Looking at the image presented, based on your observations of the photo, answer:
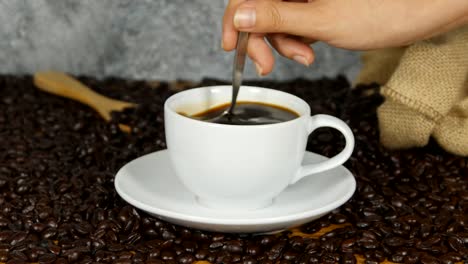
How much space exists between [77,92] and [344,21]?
2.81ft

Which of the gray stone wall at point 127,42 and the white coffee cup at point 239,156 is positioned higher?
the white coffee cup at point 239,156

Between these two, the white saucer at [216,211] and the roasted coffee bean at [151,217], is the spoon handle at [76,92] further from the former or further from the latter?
the white saucer at [216,211]

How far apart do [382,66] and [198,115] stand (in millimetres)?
737

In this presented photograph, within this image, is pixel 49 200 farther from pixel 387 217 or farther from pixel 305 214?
pixel 387 217

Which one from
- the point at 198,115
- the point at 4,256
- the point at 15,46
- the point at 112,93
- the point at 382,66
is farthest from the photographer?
the point at 15,46

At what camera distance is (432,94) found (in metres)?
1.55

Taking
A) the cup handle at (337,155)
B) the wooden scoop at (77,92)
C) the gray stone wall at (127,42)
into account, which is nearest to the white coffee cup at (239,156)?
the cup handle at (337,155)

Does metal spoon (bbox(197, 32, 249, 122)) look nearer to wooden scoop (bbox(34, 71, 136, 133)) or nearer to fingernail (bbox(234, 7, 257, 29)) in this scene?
fingernail (bbox(234, 7, 257, 29))

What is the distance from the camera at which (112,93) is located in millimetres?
2064

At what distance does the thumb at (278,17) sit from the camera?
1250mm

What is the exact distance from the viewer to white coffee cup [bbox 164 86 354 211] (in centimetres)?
116

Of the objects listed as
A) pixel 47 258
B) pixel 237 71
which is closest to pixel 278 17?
pixel 237 71

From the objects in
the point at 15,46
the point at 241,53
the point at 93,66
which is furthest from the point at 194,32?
the point at 241,53

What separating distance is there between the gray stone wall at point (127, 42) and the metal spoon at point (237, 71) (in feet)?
3.03
